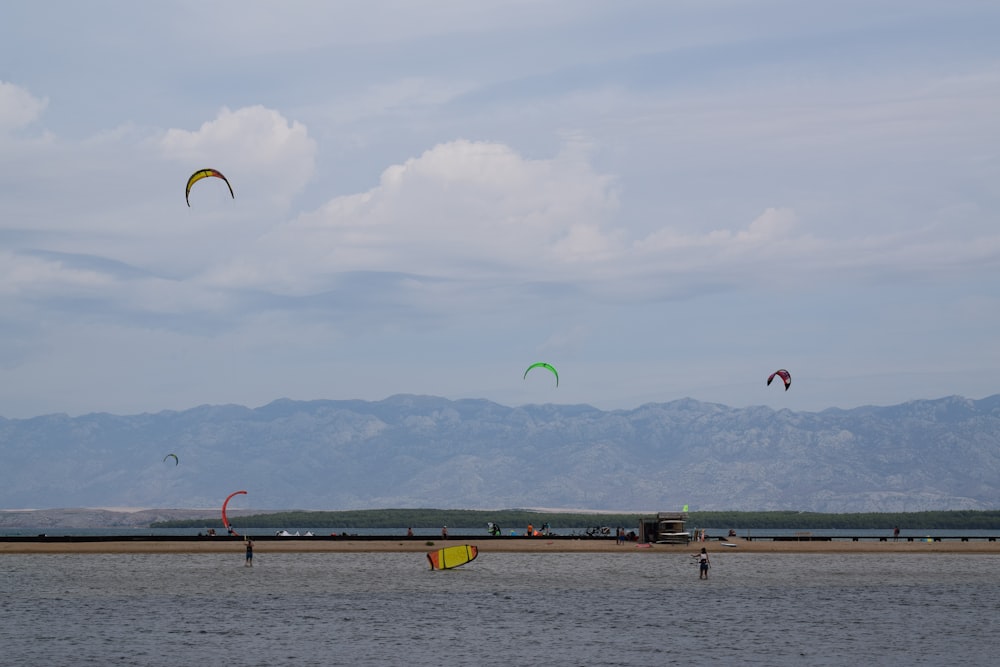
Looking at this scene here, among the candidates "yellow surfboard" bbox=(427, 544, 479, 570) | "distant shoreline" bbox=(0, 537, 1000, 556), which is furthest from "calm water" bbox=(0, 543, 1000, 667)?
"distant shoreline" bbox=(0, 537, 1000, 556)

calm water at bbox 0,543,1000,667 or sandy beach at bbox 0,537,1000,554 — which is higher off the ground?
sandy beach at bbox 0,537,1000,554

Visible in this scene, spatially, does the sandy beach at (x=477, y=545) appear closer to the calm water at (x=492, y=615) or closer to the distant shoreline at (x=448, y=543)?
the distant shoreline at (x=448, y=543)

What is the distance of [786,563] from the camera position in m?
101

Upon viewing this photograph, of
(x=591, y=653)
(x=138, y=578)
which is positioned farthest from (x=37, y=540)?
(x=591, y=653)

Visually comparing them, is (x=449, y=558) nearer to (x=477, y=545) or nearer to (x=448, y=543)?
(x=477, y=545)

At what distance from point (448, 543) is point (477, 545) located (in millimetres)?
5251

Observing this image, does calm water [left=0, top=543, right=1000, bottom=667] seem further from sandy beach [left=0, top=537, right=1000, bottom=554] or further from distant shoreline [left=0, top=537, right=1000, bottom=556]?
distant shoreline [left=0, top=537, right=1000, bottom=556]

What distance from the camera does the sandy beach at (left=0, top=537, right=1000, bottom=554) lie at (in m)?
102

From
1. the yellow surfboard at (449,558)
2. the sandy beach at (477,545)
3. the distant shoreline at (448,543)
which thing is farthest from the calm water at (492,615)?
the distant shoreline at (448,543)

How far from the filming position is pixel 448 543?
111938 mm

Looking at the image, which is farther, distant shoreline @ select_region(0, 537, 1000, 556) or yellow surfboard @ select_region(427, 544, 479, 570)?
distant shoreline @ select_region(0, 537, 1000, 556)

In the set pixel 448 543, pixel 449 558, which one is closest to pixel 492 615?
pixel 449 558

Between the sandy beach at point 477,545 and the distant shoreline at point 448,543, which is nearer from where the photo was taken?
the sandy beach at point 477,545

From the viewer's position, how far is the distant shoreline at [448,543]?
102625mm
